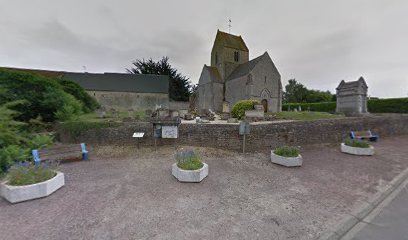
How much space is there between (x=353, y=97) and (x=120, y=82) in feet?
111

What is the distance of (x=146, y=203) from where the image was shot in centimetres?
347

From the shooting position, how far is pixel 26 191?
345 cm

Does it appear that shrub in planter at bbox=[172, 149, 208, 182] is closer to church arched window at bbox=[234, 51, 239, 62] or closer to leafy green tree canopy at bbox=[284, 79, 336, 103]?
church arched window at bbox=[234, 51, 239, 62]

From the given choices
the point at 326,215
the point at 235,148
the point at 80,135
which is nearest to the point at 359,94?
the point at 235,148

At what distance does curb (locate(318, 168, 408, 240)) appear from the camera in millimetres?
2748

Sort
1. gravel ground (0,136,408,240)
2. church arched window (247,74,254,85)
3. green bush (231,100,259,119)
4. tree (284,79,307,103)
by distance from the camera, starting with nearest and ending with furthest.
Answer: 1. gravel ground (0,136,408,240)
2. green bush (231,100,259,119)
3. church arched window (247,74,254,85)
4. tree (284,79,307,103)

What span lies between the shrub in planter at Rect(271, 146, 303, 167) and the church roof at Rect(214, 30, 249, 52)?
28095 mm

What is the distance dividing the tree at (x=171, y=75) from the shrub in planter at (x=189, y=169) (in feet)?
115

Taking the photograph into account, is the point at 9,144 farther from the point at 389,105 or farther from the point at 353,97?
the point at 389,105

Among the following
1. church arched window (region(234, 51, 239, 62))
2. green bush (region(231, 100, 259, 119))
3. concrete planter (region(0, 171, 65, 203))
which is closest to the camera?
concrete planter (region(0, 171, 65, 203))

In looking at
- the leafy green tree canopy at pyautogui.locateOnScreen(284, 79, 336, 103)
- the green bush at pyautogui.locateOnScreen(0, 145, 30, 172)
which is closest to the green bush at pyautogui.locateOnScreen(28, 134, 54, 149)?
the green bush at pyautogui.locateOnScreen(0, 145, 30, 172)

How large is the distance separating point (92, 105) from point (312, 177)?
1828 centimetres

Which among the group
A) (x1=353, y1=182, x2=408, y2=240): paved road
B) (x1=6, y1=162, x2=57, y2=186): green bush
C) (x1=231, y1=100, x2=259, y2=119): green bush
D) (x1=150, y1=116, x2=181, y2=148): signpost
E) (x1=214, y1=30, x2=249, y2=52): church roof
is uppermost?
(x1=214, y1=30, x2=249, y2=52): church roof

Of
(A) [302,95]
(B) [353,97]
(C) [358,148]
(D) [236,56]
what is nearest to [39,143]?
(C) [358,148]
